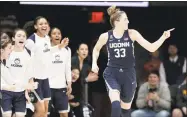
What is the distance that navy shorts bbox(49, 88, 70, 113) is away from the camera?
25.5 ft

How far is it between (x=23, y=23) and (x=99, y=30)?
1292mm

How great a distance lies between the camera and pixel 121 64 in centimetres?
671

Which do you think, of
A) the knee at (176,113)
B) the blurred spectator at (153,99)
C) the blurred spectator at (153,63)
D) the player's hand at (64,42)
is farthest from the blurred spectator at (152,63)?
the player's hand at (64,42)

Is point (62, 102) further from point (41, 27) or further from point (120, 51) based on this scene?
point (120, 51)

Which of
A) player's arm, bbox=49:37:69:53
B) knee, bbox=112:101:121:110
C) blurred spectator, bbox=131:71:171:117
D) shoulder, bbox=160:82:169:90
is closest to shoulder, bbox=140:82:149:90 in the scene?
blurred spectator, bbox=131:71:171:117

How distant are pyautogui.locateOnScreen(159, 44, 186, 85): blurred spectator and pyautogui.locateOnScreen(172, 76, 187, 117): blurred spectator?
328mm

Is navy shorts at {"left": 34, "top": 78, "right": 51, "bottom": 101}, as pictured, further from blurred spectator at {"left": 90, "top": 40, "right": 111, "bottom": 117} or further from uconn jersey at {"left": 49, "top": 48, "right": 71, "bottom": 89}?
blurred spectator at {"left": 90, "top": 40, "right": 111, "bottom": 117}

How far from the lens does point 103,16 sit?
906 centimetres

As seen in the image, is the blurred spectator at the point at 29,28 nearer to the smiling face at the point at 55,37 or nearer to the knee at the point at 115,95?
the smiling face at the point at 55,37

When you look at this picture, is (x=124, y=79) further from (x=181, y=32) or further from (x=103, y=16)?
(x=181, y=32)

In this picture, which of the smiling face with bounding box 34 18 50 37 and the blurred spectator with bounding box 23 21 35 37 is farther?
the blurred spectator with bounding box 23 21 35 37

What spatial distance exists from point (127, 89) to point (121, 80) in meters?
0.14

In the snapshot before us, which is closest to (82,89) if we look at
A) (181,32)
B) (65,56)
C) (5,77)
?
(65,56)

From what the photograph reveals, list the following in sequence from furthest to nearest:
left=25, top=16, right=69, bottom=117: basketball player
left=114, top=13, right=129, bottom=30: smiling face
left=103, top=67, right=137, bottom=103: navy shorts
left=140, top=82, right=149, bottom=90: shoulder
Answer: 1. left=140, top=82, right=149, bottom=90: shoulder
2. left=25, top=16, right=69, bottom=117: basketball player
3. left=114, top=13, right=129, bottom=30: smiling face
4. left=103, top=67, right=137, bottom=103: navy shorts
